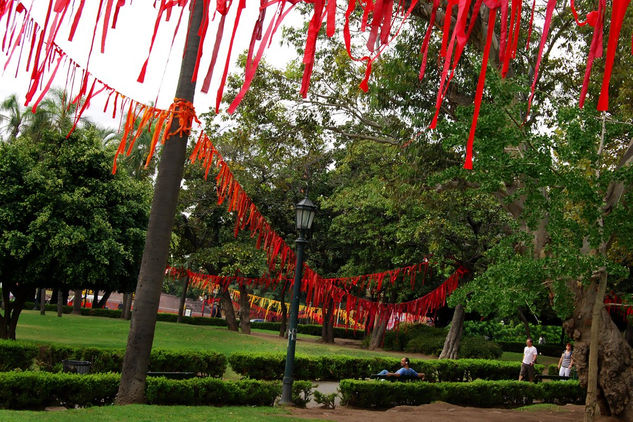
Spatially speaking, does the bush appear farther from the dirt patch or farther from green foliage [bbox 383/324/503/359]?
green foliage [bbox 383/324/503/359]

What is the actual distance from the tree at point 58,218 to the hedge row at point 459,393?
907cm

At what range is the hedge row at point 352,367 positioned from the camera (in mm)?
15961

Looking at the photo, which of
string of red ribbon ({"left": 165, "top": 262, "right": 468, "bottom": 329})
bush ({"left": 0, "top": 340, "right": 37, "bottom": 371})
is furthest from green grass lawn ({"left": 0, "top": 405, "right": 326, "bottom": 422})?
bush ({"left": 0, "top": 340, "right": 37, "bottom": 371})

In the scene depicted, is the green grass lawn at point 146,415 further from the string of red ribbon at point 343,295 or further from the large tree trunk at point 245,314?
the large tree trunk at point 245,314

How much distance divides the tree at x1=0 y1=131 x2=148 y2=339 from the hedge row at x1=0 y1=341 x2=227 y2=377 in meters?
3.80

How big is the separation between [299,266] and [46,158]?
10.6m

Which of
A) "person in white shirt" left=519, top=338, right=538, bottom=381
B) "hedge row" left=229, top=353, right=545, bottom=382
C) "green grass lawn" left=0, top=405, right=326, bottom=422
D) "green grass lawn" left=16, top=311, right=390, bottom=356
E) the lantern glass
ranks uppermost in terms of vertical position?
the lantern glass

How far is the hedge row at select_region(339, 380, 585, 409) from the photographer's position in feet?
45.4

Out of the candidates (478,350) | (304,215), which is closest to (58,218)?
(304,215)

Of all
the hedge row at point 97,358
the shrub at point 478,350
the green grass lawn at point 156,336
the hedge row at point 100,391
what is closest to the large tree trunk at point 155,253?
the hedge row at point 100,391

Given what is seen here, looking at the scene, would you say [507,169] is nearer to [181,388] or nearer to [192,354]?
[181,388]

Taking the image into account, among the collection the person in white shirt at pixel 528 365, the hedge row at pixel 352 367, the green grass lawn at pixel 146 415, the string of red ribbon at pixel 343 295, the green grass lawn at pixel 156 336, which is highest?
the string of red ribbon at pixel 343 295

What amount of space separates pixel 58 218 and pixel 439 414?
12.6 metres

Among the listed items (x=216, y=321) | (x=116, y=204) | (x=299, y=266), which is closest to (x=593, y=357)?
(x=299, y=266)
